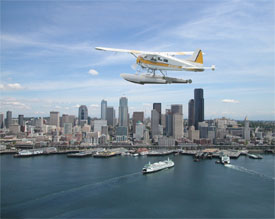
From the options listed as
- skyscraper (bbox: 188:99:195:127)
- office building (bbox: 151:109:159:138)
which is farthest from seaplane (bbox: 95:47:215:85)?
skyscraper (bbox: 188:99:195:127)

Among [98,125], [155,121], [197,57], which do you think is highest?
[197,57]

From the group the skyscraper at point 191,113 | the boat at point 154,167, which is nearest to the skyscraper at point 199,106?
the skyscraper at point 191,113

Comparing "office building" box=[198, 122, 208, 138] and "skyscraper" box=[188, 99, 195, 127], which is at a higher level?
"skyscraper" box=[188, 99, 195, 127]

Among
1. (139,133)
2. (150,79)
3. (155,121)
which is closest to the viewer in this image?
(150,79)

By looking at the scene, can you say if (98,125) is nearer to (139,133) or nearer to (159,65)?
(139,133)

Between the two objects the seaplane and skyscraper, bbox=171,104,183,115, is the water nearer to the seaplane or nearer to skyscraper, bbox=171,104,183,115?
the seaplane

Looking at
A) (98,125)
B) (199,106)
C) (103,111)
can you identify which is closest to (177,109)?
(199,106)

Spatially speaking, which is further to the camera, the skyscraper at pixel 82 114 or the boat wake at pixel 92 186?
the skyscraper at pixel 82 114

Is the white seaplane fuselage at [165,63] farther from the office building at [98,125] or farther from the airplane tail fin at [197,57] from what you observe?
the office building at [98,125]

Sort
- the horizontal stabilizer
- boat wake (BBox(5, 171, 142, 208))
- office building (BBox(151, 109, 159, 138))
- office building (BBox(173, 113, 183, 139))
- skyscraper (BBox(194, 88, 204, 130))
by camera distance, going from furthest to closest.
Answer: skyscraper (BBox(194, 88, 204, 130)) < office building (BBox(151, 109, 159, 138)) < office building (BBox(173, 113, 183, 139)) < boat wake (BBox(5, 171, 142, 208)) < the horizontal stabilizer
